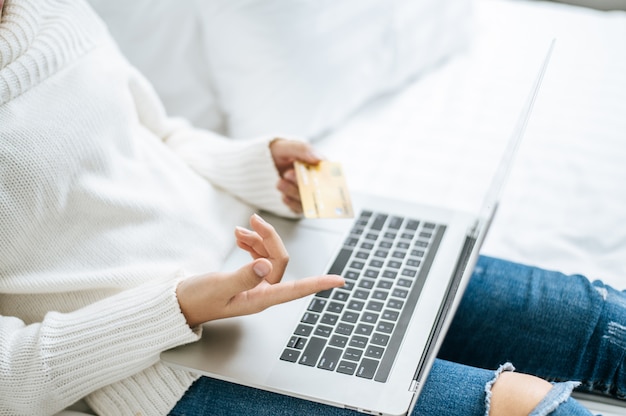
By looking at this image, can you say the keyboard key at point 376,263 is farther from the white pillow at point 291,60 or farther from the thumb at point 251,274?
the white pillow at point 291,60

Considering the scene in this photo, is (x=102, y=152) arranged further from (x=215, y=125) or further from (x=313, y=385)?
(x=215, y=125)

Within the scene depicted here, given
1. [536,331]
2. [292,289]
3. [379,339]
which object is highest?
[292,289]

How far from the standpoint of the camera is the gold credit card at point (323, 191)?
104cm

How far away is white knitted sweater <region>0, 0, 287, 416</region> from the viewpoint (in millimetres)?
852

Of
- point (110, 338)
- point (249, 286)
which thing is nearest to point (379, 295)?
point (249, 286)

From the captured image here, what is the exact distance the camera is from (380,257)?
105cm

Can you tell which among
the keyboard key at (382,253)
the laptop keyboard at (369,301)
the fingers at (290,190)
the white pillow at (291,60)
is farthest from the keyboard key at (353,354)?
the white pillow at (291,60)

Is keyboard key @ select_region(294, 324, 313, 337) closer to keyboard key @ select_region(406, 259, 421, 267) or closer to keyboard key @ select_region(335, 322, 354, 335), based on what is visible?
keyboard key @ select_region(335, 322, 354, 335)

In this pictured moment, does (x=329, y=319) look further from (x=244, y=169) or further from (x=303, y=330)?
(x=244, y=169)

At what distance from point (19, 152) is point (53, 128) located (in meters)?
0.06

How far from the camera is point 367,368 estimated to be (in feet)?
2.77

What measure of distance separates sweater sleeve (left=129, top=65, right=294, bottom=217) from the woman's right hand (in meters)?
0.25

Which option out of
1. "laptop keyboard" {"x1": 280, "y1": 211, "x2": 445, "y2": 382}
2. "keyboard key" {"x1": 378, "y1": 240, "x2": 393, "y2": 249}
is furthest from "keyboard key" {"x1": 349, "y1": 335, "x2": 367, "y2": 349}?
"keyboard key" {"x1": 378, "y1": 240, "x2": 393, "y2": 249}

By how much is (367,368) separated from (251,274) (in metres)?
0.17
